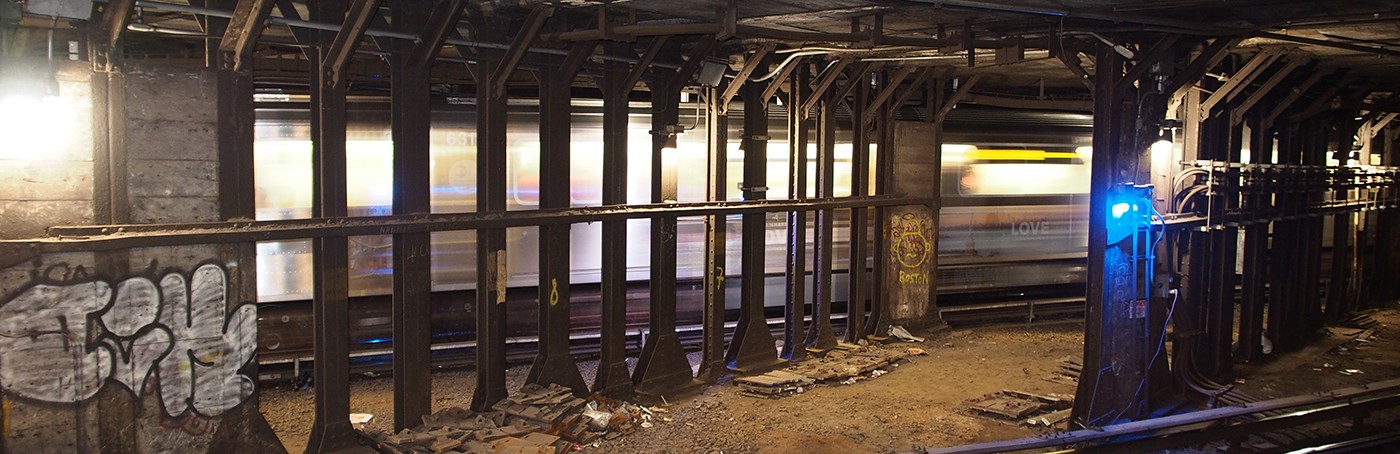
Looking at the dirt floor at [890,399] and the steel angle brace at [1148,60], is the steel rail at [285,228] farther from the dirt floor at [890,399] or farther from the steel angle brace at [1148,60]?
the steel angle brace at [1148,60]

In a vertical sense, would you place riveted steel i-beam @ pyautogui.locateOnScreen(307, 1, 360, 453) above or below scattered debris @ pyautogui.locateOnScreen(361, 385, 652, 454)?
above

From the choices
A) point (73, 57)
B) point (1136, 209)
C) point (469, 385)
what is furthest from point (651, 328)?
point (73, 57)

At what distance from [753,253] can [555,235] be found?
277cm

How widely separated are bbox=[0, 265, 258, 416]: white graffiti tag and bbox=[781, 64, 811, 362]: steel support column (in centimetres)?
596

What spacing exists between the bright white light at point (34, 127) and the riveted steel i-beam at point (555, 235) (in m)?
3.36

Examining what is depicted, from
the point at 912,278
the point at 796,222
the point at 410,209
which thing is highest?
the point at 410,209

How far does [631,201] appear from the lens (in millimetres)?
11242

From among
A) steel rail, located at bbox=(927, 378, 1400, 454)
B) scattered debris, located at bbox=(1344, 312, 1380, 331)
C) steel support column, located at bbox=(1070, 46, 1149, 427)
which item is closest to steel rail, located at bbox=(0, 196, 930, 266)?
steel rail, located at bbox=(927, 378, 1400, 454)

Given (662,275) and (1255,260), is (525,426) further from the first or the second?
(1255,260)

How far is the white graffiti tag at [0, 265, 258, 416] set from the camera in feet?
18.4

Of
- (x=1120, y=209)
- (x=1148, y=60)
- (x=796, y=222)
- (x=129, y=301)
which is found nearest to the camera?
(x=129, y=301)

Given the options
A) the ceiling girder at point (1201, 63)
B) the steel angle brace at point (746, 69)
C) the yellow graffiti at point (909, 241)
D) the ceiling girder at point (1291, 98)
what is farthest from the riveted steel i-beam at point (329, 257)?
the ceiling girder at point (1291, 98)

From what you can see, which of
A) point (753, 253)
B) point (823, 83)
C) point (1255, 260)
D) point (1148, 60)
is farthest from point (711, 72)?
point (1255, 260)

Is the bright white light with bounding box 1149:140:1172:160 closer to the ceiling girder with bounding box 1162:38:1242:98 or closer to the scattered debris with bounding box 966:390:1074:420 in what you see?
the ceiling girder with bounding box 1162:38:1242:98
